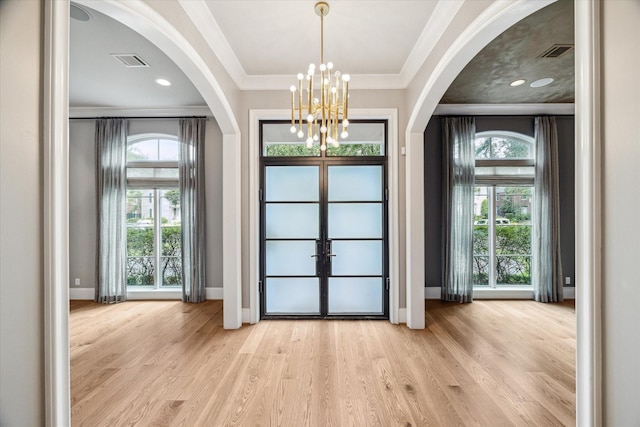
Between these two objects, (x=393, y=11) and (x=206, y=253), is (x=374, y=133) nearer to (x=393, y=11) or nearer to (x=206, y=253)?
(x=393, y=11)

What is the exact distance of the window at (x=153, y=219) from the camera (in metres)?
5.11

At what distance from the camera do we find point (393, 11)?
2605 millimetres

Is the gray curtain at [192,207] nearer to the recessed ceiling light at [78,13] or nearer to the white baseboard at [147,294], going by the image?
the white baseboard at [147,294]

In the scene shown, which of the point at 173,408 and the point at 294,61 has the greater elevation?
the point at 294,61

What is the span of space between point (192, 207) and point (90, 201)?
1.79 m

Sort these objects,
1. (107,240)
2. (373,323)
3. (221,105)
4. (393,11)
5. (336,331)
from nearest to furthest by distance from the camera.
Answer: (393,11) → (221,105) → (336,331) → (373,323) → (107,240)

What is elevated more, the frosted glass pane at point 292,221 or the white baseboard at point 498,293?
the frosted glass pane at point 292,221

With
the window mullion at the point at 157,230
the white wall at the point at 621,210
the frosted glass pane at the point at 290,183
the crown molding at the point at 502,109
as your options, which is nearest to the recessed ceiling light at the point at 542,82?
the crown molding at the point at 502,109

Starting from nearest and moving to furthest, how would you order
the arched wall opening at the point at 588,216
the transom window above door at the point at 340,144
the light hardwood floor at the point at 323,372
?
the arched wall opening at the point at 588,216 < the light hardwood floor at the point at 323,372 < the transom window above door at the point at 340,144

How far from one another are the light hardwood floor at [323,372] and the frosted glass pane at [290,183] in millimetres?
1663

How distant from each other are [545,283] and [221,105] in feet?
18.0

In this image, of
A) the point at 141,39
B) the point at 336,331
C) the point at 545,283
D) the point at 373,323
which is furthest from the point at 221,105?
the point at 545,283

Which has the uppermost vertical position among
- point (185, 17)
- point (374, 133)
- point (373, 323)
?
point (185, 17)

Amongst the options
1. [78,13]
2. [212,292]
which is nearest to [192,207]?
[212,292]
